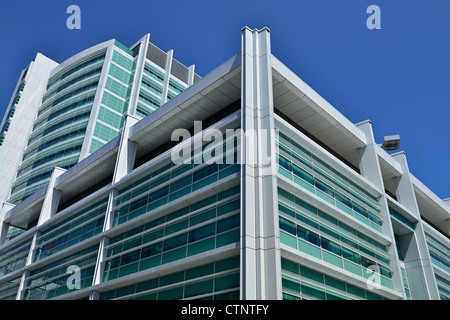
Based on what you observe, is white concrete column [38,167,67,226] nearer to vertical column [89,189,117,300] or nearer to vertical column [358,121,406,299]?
vertical column [89,189,117,300]

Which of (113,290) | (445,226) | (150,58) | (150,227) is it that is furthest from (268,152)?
(150,58)

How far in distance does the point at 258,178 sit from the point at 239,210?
1905 millimetres

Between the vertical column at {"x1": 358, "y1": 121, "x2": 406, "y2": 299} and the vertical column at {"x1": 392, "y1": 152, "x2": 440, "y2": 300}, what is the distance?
426 cm

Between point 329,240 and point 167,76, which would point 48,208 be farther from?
point 167,76

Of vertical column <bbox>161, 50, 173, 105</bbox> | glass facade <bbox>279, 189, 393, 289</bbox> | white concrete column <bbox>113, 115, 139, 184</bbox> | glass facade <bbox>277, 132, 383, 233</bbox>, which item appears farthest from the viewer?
vertical column <bbox>161, 50, 173, 105</bbox>

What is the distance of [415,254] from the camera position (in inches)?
1233

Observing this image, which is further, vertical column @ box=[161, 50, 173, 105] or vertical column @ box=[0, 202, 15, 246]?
vertical column @ box=[161, 50, 173, 105]

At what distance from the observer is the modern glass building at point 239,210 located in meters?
19.5

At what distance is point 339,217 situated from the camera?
2461 cm

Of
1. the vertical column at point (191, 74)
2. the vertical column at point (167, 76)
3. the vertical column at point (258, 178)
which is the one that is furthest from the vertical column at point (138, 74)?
the vertical column at point (258, 178)

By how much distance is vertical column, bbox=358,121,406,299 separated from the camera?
88.0 ft

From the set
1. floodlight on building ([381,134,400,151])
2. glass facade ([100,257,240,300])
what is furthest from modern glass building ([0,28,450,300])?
floodlight on building ([381,134,400,151])

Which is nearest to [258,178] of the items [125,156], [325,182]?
[325,182]
